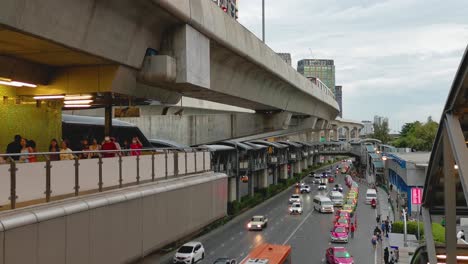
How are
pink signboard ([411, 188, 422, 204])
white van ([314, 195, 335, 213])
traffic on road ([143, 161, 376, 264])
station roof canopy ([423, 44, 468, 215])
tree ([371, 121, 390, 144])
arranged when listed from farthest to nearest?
1. tree ([371, 121, 390, 144])
2. white van ([314, 195, 335, 213])
3. pink signboard ([411, 188, 422, 204])
4. traffic on road ([143, 161, 376, 264])
5. station roof canopy ([423, 44, 468, 215])

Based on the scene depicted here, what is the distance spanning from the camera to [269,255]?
79.3ft

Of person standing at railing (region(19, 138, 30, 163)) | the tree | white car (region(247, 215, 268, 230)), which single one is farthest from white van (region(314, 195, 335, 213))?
the tree

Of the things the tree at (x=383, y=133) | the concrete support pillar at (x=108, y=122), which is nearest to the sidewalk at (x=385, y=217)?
the concrete support pillar at (x=108, y=122)

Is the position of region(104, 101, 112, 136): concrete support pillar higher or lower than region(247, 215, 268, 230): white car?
higher

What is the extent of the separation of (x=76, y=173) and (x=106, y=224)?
115cm

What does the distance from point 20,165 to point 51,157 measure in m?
0.80

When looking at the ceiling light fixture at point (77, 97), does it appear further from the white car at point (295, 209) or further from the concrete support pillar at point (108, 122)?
the white car at point (295, 209)

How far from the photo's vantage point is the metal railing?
750 cm

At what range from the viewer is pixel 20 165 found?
300 inches

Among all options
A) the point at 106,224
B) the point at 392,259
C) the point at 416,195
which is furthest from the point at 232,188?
the point at 106,224

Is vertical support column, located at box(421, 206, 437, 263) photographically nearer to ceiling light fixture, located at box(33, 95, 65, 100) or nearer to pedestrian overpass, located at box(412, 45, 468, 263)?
pedestrian overpass, located at box(412, 45, 468, 263)

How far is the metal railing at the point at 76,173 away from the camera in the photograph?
7504mm

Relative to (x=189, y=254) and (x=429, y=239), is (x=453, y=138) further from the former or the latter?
(x=189, y=254)

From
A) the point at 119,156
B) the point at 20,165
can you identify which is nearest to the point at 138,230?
the point at 119,156
